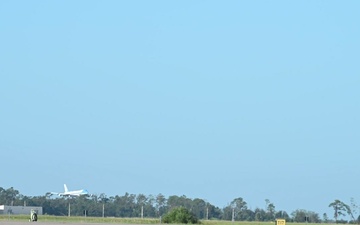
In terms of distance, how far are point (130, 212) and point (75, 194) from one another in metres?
13.0

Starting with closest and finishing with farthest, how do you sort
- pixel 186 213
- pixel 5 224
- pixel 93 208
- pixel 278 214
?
pixel 5 224 < pixel 186 213 < pixel 278 214 < pixel 93 208

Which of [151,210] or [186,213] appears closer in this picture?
[186,213]

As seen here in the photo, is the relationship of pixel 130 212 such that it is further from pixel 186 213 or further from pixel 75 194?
pixel 186 213

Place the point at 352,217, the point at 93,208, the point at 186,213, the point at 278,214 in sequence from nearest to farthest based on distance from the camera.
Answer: the point at 186,213 < the point at 352,217 < the point at 278,214 < the point at 93,208

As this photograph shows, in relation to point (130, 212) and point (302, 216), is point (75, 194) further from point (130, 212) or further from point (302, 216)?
point (302, 216)

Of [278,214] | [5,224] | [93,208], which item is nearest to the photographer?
[5,224]

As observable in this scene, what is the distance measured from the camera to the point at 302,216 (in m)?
158

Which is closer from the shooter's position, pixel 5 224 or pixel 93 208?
pixel 5 224

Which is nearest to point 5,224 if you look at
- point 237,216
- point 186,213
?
point 186,213

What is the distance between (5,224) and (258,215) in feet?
340

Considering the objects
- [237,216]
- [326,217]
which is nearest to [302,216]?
[326,217]

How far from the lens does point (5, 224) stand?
71.6 metres

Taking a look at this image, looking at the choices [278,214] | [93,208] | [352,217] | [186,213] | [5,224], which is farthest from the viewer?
[93,208]

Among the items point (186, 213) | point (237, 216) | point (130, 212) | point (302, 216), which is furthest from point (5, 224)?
point (130, 212)
